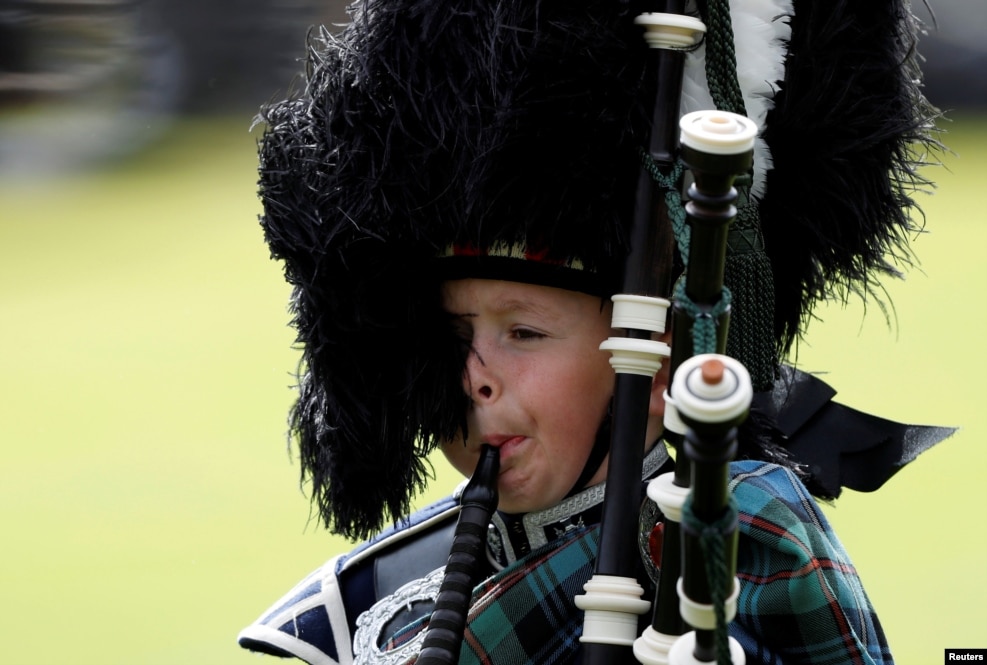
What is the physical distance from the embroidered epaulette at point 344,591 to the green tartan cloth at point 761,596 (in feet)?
0.75

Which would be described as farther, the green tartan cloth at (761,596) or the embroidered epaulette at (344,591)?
the embroidered epaulette at (344,591)

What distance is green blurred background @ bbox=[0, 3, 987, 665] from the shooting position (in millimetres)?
3166

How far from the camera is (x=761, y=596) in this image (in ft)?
3.48

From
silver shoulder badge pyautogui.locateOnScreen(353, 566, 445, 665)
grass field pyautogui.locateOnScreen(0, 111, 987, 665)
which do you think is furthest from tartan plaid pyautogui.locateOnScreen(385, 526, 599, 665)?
grass field pyautogui.locateOnScreen(0, 111, 987, 665)

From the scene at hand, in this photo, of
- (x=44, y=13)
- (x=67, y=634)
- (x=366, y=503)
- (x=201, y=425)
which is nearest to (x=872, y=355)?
(x=201, y=425)

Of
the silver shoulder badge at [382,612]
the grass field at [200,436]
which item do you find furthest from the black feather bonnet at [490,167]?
the grass field at [200,436]

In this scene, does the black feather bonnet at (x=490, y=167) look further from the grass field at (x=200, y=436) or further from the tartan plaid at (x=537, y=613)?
the grass field at (x=200, y=436)

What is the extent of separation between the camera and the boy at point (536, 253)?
1100 millimetres

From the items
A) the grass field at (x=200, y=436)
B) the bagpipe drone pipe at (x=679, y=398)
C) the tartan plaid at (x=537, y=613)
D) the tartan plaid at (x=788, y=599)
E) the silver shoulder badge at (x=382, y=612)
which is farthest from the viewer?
the grass field at (x=200, y=436)

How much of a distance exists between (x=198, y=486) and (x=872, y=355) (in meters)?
1.91

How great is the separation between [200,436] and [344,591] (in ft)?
8.47

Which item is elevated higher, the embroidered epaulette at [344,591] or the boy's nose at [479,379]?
the boy's nose at [479,379]

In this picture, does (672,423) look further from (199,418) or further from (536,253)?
(199,418)

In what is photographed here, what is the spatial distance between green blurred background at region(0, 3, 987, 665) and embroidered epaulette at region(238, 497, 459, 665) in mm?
843
